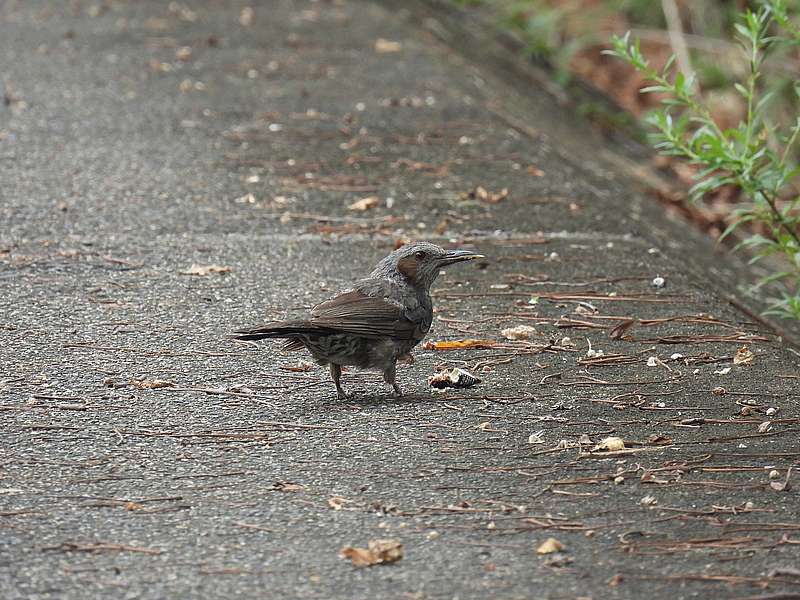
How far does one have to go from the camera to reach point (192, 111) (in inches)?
316

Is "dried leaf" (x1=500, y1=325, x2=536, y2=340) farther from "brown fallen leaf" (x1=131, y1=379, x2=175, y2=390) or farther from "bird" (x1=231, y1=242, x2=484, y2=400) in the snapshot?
"brown fallen leaf" (x1=131, y1=379, x2=175, y2=390)

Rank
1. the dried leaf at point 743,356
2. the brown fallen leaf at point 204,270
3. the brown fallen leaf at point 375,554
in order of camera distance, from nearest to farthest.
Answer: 1. the brown fallen leaf at point 375,554
2. the dried leaf at point 743,356
3. the brown fallen leaf at point 204,270

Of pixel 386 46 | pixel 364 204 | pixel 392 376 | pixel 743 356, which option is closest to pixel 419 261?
pixel 392 376

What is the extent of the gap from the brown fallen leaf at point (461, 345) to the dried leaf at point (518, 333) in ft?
0.30

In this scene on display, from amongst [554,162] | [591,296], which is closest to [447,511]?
[591,296]

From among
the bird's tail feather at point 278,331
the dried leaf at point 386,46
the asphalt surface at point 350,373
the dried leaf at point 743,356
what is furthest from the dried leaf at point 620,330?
the dried leaf at point 386,46

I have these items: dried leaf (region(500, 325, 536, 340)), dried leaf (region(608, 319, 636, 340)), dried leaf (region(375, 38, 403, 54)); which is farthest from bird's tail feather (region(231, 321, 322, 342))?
dried leaf (region(375, 38, 403, 54))

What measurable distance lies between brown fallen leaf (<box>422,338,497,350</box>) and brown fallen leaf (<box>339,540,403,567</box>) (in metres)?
1.72

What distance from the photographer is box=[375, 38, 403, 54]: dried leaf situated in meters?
9.72

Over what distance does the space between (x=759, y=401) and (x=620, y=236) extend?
2.10 meters

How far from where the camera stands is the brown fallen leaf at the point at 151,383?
14.3 feet

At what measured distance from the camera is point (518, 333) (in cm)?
500

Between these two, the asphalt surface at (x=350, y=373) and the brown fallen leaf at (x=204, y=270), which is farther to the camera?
the brown fallen leaf at (x=204, y=270)

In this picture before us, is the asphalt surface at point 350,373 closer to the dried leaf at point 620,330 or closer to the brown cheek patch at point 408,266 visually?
the dried leaf at point 620,330
